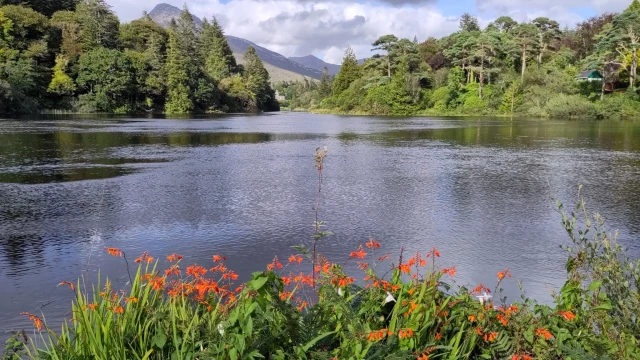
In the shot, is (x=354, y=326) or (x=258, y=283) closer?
(x=258, y=283)

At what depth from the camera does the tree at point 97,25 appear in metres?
59.8

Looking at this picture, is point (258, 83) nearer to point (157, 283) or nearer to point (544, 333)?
point (157, 283)

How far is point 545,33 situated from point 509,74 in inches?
333

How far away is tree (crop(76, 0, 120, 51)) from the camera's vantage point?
59.8 metres

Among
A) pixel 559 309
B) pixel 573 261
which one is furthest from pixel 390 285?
pixel 573 261

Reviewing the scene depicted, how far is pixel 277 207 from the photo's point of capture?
9.08m

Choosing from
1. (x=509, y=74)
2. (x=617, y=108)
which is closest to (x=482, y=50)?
(x=509, y=74)

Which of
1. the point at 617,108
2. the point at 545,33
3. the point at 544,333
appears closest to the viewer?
the point at 544,333

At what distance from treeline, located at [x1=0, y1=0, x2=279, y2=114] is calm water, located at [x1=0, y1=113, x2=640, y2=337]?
1421 inches

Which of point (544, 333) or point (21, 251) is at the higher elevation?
point (544, 333)

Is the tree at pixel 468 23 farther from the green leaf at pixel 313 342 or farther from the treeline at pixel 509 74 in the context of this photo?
the green leaf at pixel 313 342

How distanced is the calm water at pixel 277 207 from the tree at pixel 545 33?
143 ft

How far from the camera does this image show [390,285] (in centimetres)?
297

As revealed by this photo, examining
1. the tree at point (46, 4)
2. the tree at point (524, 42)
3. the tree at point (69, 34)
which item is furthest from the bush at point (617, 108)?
the tree at point (46, 4)
